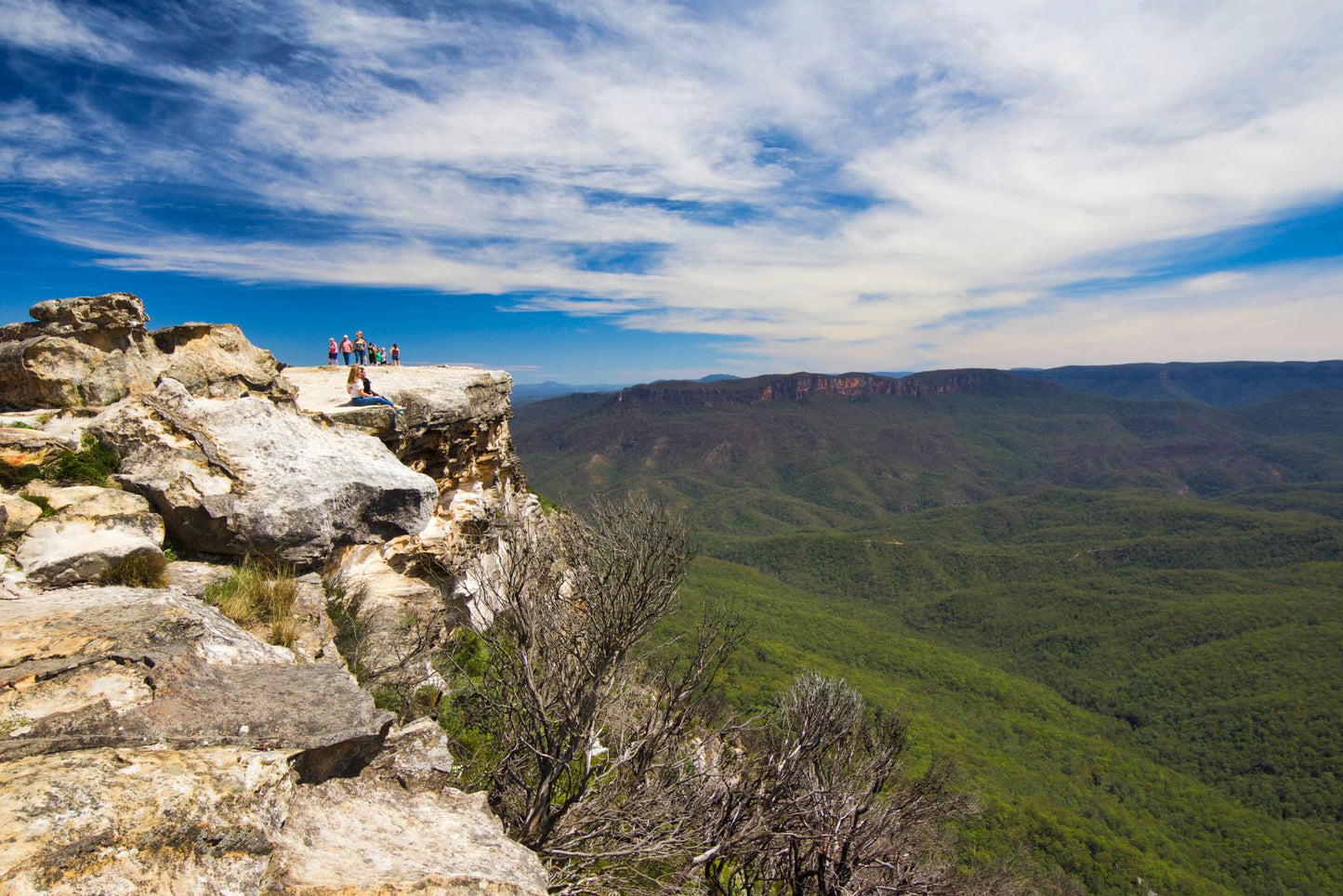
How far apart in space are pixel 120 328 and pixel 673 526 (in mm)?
10516

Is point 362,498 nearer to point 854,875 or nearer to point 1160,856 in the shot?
point 854,875

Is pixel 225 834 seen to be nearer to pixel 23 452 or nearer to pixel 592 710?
pixel 592 710

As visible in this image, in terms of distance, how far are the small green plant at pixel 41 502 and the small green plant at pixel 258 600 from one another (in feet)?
6.19

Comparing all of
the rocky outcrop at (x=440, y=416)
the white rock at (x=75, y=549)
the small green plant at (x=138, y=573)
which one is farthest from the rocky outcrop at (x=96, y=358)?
the small green plant at (x=138, y=573)

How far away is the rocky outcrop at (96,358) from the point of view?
9336 mm

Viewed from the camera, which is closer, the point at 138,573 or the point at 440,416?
the point at 138,573

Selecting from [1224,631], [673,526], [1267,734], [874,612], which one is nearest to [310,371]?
[673,526]

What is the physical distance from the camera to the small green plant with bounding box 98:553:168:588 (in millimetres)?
6761

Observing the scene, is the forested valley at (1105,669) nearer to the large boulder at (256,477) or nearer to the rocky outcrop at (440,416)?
the rocky outcrop at (440,416)

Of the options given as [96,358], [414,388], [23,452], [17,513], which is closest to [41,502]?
[17,513]

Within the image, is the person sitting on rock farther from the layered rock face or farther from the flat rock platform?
the layered rock face

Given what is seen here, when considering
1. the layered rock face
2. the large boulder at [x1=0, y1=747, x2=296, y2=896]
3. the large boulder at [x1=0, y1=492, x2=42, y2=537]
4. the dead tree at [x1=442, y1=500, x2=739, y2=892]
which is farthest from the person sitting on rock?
the large boulder at [x1=0, y1=747, x2=296, y2=896]

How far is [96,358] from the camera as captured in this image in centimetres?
985

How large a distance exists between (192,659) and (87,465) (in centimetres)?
484
